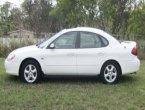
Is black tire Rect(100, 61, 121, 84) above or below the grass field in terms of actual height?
above

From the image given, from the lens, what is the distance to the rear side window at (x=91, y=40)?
10711mm

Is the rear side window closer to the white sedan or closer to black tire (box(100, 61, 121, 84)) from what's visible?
the white sedan

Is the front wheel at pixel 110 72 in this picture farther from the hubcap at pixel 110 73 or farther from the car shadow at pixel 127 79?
the car shadow at pixel 127 79

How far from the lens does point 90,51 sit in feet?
34.8

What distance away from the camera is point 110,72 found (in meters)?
10.6

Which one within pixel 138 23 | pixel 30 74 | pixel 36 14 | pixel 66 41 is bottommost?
pixel 30 74

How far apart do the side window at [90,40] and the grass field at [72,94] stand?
1095 millimetres

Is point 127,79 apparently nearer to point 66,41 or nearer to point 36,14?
point 66,41

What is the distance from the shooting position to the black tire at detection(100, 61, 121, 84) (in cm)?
1061

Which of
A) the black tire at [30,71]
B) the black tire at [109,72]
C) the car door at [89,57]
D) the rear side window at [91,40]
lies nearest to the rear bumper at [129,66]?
the black tire at [109,72]

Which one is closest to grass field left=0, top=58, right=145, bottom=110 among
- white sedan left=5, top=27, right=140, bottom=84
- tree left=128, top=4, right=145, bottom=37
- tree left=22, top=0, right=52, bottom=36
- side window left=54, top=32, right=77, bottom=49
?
white sedan left=5, top=27, right=140, bottom=84

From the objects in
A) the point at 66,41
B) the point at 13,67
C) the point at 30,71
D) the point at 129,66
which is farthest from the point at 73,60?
the point at 13,67

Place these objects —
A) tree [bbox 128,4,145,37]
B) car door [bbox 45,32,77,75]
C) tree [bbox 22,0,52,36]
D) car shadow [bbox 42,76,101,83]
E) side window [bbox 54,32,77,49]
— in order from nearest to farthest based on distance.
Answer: car door [bbox 45,32,77,75] < side window [bbox 54,32,77,49] < car shadow [bbox 42,76,101,83] < tree [bbox 128,4,145,37] < tree [bbox 22,0,52,36]

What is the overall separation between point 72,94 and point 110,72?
6.28 feet
